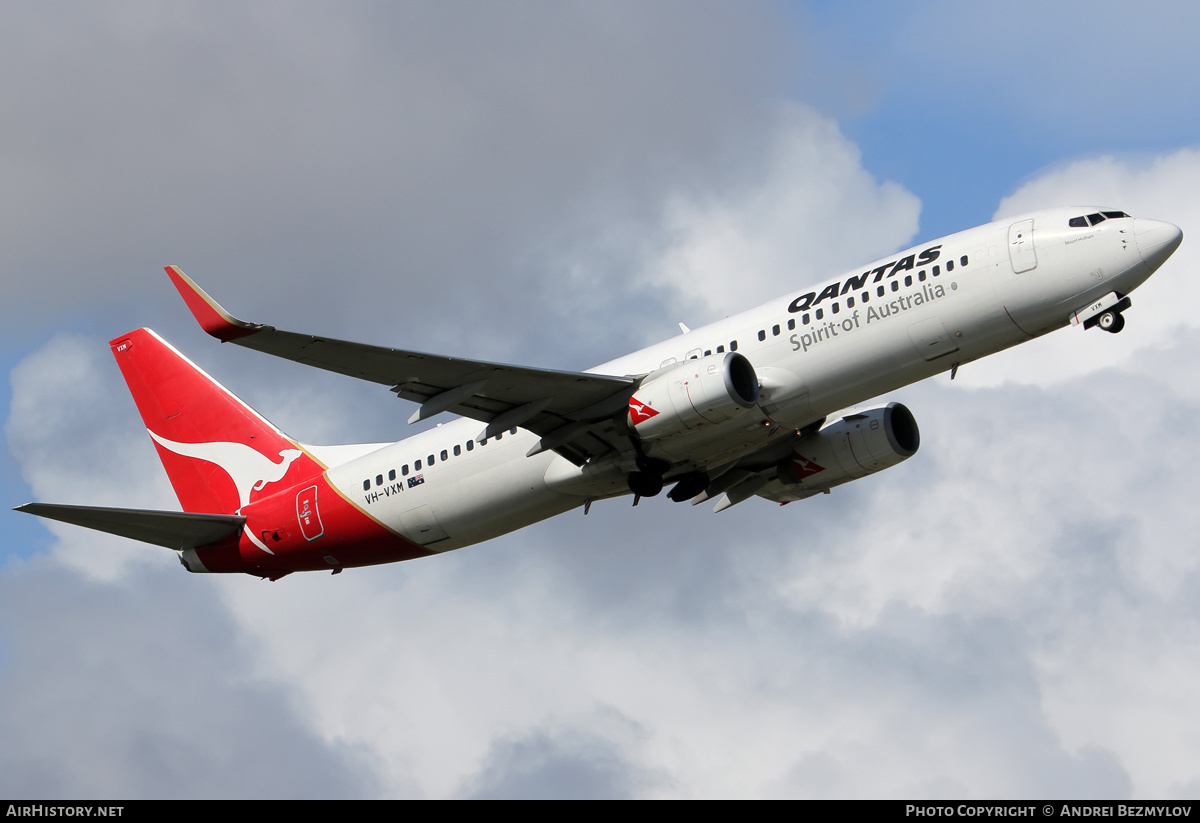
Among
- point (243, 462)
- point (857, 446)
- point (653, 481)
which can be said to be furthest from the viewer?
point (243, 462)

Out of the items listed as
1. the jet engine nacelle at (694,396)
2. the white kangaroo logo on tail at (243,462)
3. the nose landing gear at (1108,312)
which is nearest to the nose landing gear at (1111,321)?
the nose landing gear at (1108,312)

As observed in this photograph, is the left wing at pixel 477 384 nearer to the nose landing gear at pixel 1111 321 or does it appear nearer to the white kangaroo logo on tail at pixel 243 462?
the white kangaroo logo on tail at pixel 243 462

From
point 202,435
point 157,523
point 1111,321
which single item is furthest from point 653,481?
point 202,435

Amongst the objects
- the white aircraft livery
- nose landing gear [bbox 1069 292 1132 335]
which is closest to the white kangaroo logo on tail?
the white aircraft livery

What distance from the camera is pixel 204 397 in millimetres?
44562

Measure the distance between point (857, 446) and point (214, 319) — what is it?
19.1m

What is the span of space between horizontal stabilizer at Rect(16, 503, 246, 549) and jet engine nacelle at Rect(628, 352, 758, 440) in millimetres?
14527

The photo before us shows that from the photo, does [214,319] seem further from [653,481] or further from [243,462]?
[243,462]

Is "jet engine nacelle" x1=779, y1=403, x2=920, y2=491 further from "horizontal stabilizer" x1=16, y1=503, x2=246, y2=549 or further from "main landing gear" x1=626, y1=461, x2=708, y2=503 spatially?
"horizontal stabilizer" x1=16, y1=503, x2=246, y2=549

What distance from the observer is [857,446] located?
127 ft

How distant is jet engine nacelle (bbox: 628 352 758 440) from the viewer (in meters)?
31.5

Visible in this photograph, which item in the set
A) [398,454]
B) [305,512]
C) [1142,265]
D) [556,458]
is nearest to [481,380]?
[556,458]
